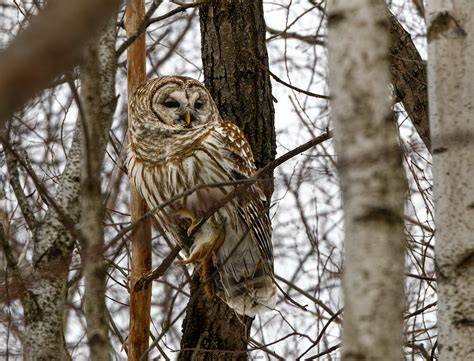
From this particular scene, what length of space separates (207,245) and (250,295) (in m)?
0.36

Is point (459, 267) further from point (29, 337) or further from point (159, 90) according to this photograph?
point (159, 90)

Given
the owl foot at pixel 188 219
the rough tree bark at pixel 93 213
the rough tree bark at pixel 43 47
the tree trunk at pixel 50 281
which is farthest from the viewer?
the owl foot at pixel 188 219

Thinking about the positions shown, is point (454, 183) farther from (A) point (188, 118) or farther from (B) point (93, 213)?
(A) point (188, 118)

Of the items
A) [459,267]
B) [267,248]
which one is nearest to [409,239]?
[267,248]

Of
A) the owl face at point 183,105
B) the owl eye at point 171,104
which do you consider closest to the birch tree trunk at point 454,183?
the owl face at point 183,105

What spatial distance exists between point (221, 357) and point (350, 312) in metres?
2.87

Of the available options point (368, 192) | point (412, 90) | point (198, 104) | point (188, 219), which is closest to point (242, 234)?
point (188, 219)

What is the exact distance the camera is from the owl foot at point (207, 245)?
448cm

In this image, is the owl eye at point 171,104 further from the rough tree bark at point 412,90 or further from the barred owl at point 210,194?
the rough tree bark at point 412,90

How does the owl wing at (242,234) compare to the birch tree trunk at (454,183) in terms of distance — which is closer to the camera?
the birch tree trunk at (454,183)

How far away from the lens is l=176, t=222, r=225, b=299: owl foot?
4.48 meters

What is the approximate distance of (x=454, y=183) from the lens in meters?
2.01

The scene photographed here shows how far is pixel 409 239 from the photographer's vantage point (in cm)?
423

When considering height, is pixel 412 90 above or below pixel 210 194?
above
